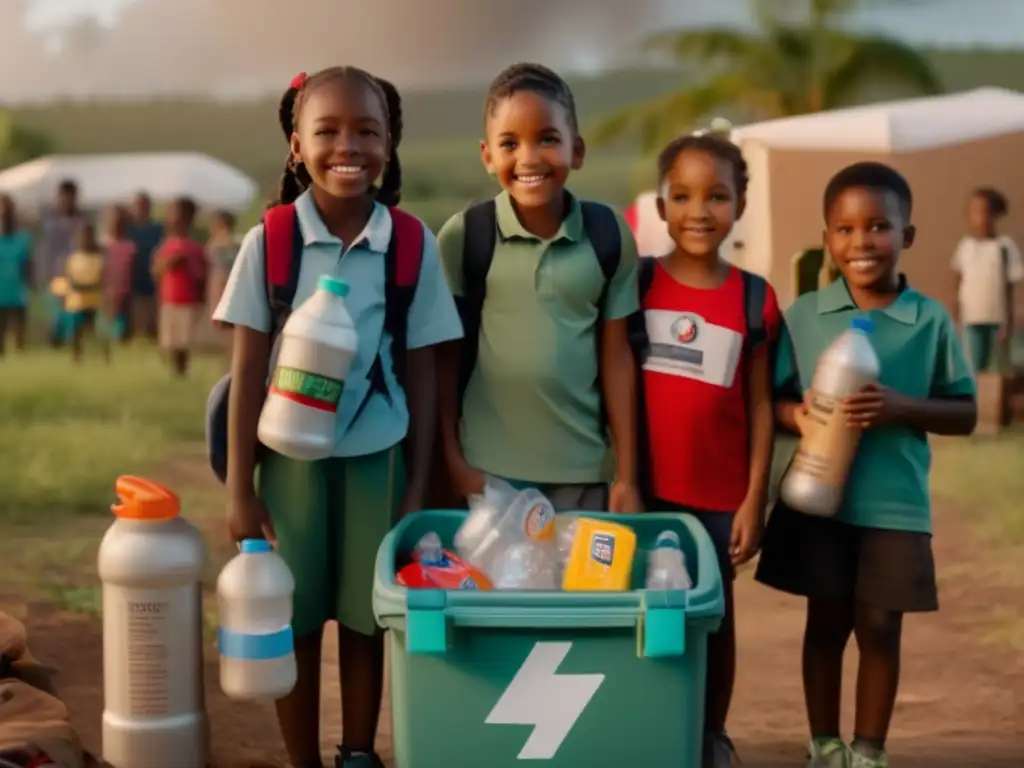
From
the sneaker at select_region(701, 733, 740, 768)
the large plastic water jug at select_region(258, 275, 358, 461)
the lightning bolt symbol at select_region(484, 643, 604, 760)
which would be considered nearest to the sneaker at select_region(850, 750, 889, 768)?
the sneaker at select_region(701, 733, 740, 768)

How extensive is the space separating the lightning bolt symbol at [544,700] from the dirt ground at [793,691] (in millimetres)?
905

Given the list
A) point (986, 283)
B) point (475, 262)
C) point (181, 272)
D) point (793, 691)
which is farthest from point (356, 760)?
point (181, 272)

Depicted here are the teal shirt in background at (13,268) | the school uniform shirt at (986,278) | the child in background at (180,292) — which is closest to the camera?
the school uniform shirt at (986,278)

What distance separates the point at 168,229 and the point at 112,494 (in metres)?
3.76

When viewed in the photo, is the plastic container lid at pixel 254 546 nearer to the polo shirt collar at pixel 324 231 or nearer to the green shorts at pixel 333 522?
the green shorts at pixel 333 522

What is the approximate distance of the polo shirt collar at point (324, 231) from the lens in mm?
2348

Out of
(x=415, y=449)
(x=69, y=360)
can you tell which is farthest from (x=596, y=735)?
(x=69, y=360)

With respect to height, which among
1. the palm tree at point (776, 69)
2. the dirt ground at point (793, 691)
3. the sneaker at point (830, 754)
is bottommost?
the dirt ground at point (793, 691)

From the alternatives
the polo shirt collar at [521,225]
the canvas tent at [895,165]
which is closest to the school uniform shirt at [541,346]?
the polo shirt collar at [521,225]

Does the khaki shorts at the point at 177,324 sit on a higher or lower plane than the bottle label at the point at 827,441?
lower

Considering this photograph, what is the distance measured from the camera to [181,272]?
28.2ft

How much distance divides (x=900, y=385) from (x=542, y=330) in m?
0.66

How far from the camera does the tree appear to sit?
27.9 ft

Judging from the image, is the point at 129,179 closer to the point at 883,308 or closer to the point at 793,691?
the point at 793,691
